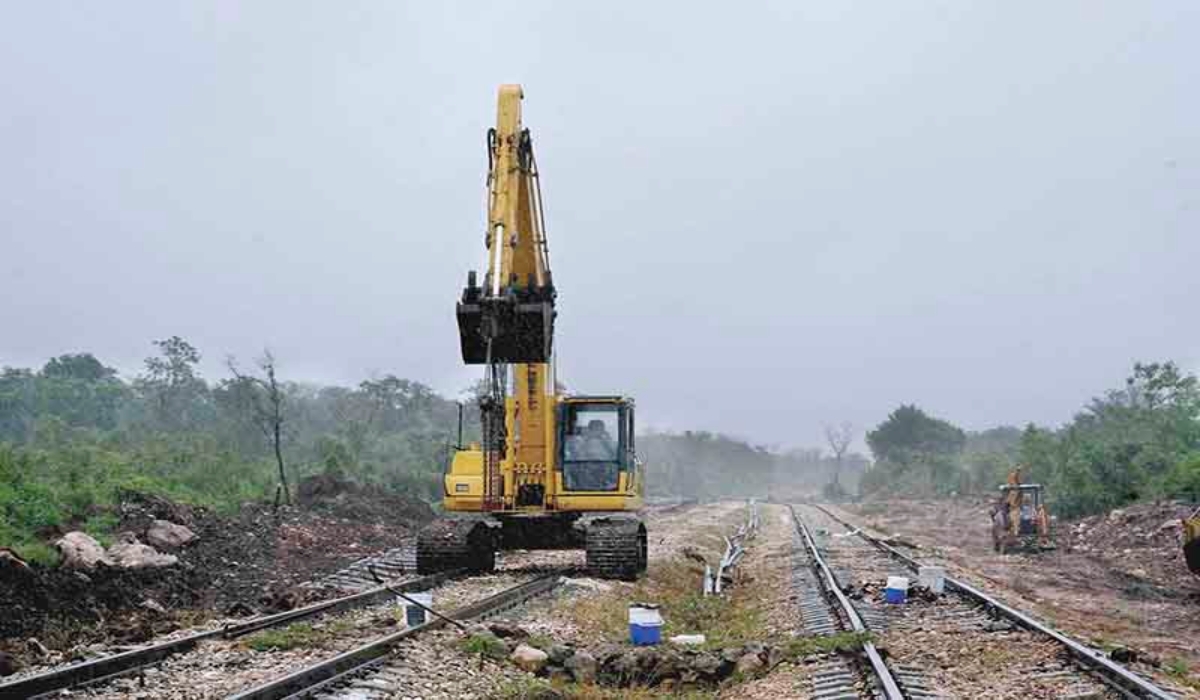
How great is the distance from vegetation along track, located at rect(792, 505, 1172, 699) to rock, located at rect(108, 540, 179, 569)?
933 cm

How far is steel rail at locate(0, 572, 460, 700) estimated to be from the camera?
7.62 m

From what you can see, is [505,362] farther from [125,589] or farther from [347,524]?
[347,524]

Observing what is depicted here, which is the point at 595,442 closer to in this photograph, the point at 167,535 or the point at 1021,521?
the point at 167,535

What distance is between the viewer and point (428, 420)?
67.1m

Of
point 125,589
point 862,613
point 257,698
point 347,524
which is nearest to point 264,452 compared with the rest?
point 347,524

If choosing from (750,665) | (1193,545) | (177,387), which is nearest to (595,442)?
(750,665)

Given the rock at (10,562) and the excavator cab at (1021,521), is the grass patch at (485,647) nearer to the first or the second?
the rock at (10,562)

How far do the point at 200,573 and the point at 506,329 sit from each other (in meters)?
5.91

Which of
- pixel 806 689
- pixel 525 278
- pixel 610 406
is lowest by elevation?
pixel 806 689

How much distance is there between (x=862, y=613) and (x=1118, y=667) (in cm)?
438

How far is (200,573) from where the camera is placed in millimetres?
16375

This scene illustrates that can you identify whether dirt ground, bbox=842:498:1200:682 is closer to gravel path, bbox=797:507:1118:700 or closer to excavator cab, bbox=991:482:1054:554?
excavator cab, bbox=991:482:1054:554

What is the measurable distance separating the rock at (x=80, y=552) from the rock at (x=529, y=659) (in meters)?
7.39

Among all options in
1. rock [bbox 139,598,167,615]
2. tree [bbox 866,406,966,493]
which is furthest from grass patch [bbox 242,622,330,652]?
tree [bbox 866,406,966,493]
